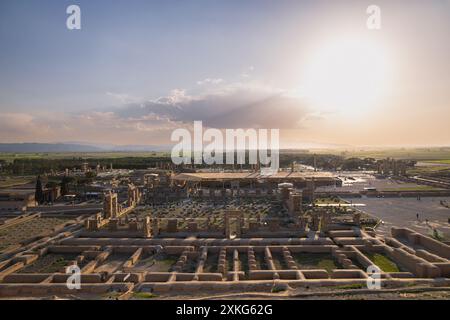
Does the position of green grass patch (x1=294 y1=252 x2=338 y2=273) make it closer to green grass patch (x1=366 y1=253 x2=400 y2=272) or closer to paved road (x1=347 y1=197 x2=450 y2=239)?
green grass patch (x1=366 y1=253 x2=400 y2=272)

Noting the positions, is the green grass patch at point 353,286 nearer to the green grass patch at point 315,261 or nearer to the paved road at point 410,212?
the green grass patch at point 315,261

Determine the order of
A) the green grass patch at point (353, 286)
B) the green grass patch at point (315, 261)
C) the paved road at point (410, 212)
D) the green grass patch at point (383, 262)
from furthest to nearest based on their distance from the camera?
the paved road at point (410, 212) → the green grass patch at point (315, 261) → the green grass patch at point (383, 262) → the green grass patch at point (353, 286)

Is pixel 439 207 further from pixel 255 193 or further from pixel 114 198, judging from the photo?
pixel 114 198

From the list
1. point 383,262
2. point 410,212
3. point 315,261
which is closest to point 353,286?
point 315,261

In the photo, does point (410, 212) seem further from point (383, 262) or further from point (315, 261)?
point (315, 261)

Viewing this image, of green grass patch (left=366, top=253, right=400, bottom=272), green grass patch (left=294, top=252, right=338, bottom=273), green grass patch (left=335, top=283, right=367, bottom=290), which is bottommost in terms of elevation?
green grass patch (left=294, top=252, right=338, bottom=273)

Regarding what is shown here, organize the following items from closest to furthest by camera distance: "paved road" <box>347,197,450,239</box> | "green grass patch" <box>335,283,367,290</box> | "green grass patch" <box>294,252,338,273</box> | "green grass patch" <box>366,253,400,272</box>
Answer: "green grass patch" <box>335,283,367,290</box>
"green grass patch" <box>366,253,400,272</box>
"green grass patch" <box>294,252,338,273</box>
"paved road" <box>347,197,450,239</box>

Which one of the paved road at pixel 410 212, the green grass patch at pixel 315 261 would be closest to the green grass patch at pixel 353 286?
the green grass patch at pixel 315 261

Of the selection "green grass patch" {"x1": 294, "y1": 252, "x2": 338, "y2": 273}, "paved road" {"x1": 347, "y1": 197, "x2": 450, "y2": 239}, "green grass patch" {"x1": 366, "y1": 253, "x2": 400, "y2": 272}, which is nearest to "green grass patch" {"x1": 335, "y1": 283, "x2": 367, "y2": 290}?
"green grass patch" {"x1": 294, "y1": 252, "x2": 338, "y2": 273}

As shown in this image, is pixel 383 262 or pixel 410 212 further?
pixel 410 212
